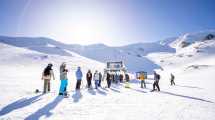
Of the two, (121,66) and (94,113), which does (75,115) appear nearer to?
(94,113)

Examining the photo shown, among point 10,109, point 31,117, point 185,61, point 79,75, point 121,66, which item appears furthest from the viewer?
point 185,61

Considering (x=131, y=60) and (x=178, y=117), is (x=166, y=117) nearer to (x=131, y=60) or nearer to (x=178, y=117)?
(x=178, y=117)

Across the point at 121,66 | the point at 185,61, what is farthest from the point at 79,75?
the point at 185,61

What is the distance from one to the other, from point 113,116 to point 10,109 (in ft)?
13.5

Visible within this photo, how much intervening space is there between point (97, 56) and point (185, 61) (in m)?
59.4

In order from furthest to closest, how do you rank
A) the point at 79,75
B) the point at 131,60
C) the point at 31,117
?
1. the point at 131,60
2. the point at 79,75
3. the point at 31,117

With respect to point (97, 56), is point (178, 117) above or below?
below

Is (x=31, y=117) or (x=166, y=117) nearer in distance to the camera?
(x=31, y=117)

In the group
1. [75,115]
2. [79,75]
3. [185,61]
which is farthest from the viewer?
[185,61]

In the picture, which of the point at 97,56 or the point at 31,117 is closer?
the point at 31,117

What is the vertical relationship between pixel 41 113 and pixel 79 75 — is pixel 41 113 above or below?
below

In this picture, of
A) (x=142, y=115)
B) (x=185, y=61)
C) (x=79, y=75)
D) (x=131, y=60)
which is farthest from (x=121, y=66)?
(x=131, y=60)

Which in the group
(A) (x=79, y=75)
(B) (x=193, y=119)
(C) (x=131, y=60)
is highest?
(C) (x=131, y=60)

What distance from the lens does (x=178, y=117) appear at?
25.7 feet
